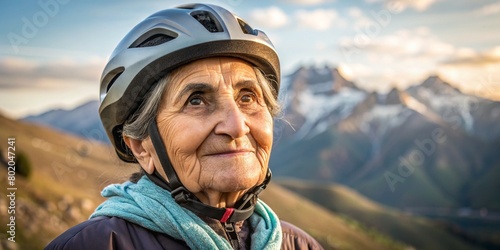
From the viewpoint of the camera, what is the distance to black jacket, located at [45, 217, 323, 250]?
2.94 meters

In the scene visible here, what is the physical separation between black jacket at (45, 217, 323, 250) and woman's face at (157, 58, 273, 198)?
0.39 metres

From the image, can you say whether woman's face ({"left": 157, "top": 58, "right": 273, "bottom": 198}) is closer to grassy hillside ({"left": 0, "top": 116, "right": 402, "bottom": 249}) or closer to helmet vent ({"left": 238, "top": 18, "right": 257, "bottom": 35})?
helmet vent ({"left": 238, "top": 18, "right": 257, "bottom": 35})

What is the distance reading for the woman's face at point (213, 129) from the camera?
324cm

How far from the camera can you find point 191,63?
11.1ft

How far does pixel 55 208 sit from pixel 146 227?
39.1 metres

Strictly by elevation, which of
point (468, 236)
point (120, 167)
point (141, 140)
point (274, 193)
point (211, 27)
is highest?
point (211, 27)

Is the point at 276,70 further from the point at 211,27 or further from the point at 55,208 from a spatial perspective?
the point at 55,208

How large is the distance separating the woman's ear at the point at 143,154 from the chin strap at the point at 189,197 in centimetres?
5

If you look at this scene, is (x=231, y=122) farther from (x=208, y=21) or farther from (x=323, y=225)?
(x=323, y=225)

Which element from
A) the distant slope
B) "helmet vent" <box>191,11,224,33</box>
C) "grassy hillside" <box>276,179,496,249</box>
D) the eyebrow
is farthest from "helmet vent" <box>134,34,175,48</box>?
"grassy hillside" <box>276,179,496,249</box>

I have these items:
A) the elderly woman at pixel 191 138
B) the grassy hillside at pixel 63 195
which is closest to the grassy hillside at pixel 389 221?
the grassy hillside at pixel 63 195

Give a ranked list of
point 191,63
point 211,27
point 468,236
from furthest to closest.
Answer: point 468,236 → point 211,27 → point 191,63

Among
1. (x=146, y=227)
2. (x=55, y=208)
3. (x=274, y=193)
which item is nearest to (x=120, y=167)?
(x=146, y=227)

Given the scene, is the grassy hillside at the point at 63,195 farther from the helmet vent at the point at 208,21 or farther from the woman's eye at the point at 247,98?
the helmet vent at the point at 208,21
